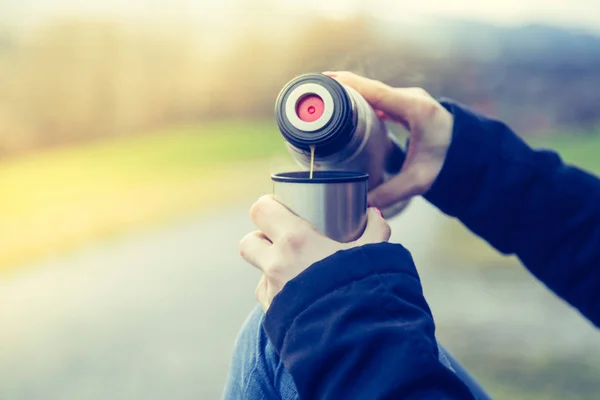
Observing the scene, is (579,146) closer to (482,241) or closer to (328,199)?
(482,241)

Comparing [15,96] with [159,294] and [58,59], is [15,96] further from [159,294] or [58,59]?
[159,294]

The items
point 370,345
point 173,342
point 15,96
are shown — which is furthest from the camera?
point 173,342

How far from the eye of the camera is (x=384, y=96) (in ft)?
1.76

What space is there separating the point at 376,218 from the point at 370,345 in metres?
0.10

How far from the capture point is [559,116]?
0.95 metres

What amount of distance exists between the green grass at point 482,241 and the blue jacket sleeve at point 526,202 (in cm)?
37

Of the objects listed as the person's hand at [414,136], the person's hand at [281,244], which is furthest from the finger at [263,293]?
the person's hand at [414,136]

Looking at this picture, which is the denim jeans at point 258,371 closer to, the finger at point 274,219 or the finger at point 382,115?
the finger at point 274,219

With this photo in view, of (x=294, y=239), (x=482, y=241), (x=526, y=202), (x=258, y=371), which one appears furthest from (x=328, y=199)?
(x=482, y=241)

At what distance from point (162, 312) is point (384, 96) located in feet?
1.78

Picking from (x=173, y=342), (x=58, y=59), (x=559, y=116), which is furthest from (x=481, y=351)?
(x=58, y=59)

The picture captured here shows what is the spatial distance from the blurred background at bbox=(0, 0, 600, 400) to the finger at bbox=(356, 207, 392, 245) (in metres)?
0.37

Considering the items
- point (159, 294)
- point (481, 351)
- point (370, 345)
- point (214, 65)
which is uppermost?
point (214, 65)

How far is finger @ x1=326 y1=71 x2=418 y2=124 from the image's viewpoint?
0.52 metres
